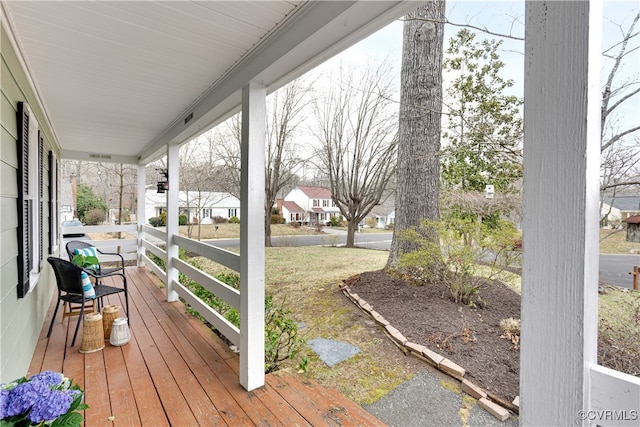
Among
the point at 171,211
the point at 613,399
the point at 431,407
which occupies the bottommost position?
A: the point at 431,407

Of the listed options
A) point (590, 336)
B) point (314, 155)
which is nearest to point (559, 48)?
point (590, 336)

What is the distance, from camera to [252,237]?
2271 millimetres

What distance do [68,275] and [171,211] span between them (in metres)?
1.46

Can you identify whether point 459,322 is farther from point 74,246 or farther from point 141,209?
point 141,209

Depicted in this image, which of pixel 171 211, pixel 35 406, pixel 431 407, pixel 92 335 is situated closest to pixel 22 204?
pixel 92 335

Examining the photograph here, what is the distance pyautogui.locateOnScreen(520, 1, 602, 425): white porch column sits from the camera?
0.67 metres

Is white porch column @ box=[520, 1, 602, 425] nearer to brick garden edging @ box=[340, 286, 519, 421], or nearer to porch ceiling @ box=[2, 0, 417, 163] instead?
porch ceiling @ box=[2, 0, 417, 163]

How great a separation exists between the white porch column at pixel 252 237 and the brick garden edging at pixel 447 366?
4.83ft

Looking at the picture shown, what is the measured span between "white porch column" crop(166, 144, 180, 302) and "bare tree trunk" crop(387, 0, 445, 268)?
9.81 ft

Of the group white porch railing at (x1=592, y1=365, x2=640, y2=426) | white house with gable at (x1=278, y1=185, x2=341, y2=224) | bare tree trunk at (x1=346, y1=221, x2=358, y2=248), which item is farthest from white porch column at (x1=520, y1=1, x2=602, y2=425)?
white house with gable at (x1=278, y1=185, x2=341, y2=224)

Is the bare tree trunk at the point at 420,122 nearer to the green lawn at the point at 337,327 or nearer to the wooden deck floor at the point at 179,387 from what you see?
the green lawn at the point at 337,327

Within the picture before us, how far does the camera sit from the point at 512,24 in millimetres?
3055

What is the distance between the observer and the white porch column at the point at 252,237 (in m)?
2.27

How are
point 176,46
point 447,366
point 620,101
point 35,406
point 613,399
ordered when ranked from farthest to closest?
1. point 447,366
2. point 176,46
3. point 620,101
4. point 35,406
5. point 613,399
